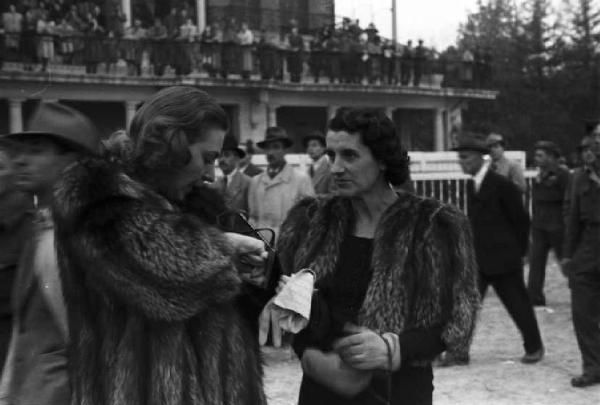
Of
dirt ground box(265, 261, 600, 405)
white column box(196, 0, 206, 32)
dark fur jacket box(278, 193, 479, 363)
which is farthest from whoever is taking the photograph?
white column box(196, 0, 206, 32)

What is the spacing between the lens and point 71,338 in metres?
2.65

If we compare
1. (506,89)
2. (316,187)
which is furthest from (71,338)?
(506,89)

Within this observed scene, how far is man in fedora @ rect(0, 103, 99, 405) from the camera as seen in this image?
2.83 metres

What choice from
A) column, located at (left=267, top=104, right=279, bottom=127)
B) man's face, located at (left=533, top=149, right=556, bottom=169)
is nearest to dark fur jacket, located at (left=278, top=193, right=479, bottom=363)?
man's face, located at (left=533, top=149, right=556, bottom=169)

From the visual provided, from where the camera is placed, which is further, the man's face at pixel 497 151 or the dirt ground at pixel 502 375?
the man's face at pixel 497 151

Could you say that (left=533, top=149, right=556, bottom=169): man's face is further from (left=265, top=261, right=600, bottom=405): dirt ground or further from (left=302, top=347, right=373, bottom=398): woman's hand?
(left=302, top=347, right=373, bottom=398): woman's hand

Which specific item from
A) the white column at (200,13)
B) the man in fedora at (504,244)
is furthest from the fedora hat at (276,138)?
the white column at (200,13)

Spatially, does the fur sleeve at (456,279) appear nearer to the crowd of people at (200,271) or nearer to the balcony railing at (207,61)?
the crowd of people at (200,271)

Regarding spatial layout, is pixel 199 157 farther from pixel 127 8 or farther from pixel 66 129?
pixel 127 8

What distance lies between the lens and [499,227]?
8.18 m

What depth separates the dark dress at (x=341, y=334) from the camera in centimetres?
317

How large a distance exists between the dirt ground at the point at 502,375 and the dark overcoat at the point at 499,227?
32.6 inches

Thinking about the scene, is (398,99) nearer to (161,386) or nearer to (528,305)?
(528,305)

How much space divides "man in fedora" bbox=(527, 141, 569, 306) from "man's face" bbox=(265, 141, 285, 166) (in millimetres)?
3278
